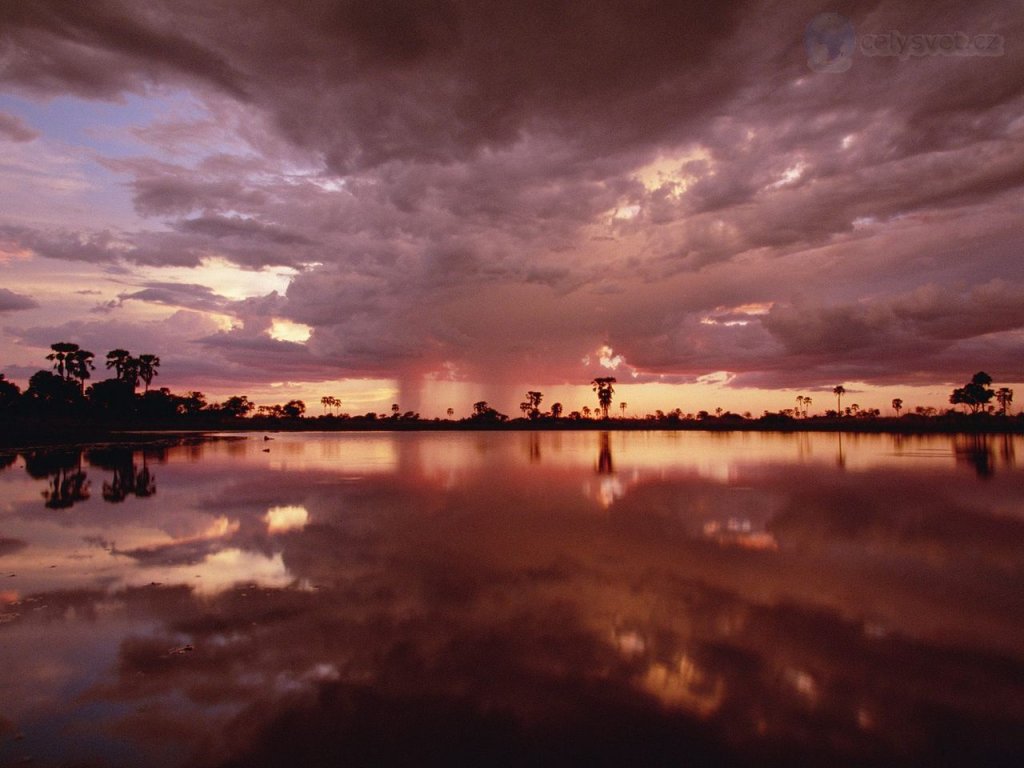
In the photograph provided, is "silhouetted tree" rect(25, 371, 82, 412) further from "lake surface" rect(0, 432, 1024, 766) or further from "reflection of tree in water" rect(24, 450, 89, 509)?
"lake surface" rect(0, 432, 1024, 766)

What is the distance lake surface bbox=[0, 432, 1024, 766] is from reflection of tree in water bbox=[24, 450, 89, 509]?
324cm

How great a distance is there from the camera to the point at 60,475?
3512 cm

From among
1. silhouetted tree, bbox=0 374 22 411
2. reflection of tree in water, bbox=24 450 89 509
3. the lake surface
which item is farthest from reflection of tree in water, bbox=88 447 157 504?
silhouetted tree, bbox=0 374 22 411

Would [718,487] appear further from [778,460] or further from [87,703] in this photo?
[87,703]

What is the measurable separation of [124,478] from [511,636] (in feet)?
107

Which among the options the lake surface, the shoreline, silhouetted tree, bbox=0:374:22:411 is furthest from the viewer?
silhouetted tree, bbox=0:374:22:411

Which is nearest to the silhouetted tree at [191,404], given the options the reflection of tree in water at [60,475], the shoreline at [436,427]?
the shoreline at [436,427]

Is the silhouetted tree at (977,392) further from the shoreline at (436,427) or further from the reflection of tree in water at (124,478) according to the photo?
the reflection of tree in water at (124,478)

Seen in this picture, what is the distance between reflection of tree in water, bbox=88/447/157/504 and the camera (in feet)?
89.8

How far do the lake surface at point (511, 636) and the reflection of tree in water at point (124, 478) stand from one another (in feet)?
14.9

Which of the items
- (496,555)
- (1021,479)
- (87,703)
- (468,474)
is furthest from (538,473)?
(87,703)

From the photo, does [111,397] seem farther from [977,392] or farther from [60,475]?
[977,392]

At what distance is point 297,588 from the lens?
12.7 meters

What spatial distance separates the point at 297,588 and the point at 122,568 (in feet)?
17.2
